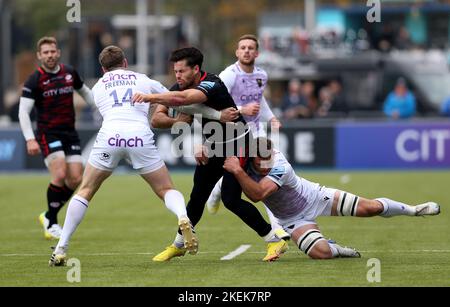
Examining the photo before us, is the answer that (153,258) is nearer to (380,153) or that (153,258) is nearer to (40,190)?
(40,190)

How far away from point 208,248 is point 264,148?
6.79ft

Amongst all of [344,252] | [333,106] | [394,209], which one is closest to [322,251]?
[344,252]

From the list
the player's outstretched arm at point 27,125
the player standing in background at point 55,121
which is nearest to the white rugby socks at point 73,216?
the player's outstretched arm at point 27,125

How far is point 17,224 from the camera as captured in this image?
1666 cm

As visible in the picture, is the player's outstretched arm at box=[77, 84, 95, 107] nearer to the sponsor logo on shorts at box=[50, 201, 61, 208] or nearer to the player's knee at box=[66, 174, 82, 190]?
the player's knee at box=[66, 174, 82, 190]

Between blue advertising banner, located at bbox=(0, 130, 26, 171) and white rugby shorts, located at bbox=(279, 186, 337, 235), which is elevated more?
white rugby shorts, located at bbox=(279, 186, 337, 235)

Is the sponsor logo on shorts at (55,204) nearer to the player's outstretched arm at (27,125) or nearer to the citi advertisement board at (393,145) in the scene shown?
the player's outstretched arm at (27,125)

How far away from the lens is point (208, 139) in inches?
458

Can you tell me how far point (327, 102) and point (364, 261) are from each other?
781 inches

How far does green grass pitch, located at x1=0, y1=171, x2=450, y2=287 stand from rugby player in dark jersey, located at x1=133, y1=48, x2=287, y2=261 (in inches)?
13.2

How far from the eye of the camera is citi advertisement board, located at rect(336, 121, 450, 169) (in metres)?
27.2

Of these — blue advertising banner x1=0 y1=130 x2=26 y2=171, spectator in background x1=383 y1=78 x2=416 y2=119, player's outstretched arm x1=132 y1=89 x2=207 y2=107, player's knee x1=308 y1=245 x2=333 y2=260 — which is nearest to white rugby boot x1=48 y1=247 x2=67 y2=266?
player's outstretched arm x1=132 y1=89 x2=207 y2=107

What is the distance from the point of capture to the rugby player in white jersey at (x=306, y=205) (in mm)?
11383
